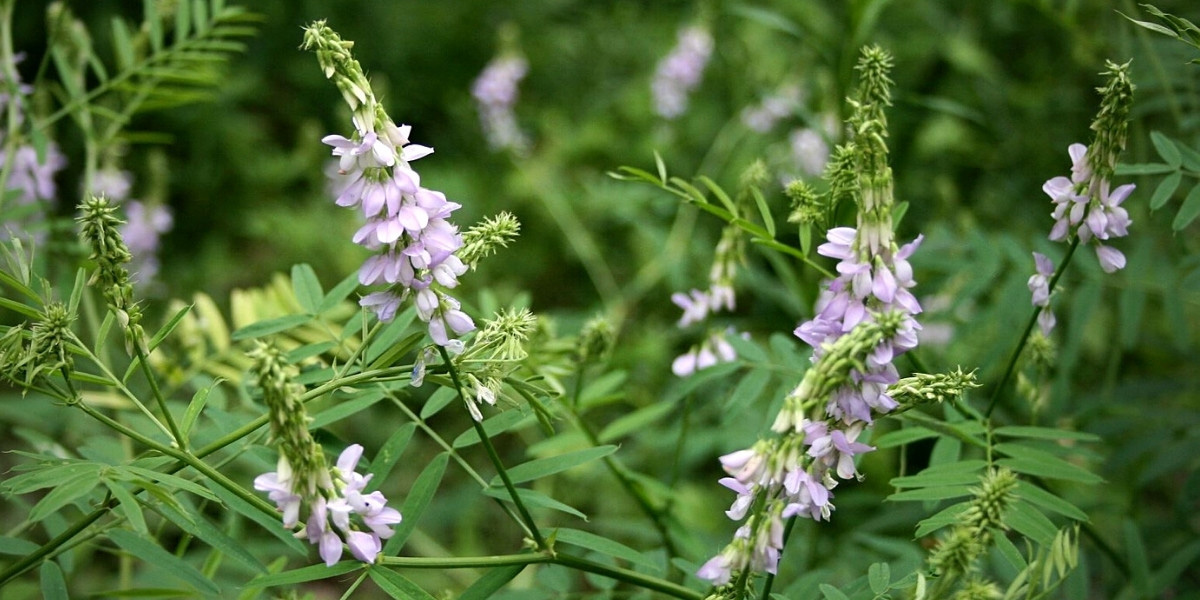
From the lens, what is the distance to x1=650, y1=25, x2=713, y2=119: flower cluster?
12.8ft

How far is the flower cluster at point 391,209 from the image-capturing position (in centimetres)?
107

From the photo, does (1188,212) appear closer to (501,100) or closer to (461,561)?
(461,561)

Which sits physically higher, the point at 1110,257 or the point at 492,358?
the point at 1110,257

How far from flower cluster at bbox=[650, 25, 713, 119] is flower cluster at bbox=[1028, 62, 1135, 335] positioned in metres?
2.68

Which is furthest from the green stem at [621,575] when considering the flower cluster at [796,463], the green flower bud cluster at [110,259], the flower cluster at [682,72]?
the flower cluster at [682,72]

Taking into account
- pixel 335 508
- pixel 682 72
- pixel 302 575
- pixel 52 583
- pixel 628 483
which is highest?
pixel 682 72

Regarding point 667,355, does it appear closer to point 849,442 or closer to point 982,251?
point 982,251

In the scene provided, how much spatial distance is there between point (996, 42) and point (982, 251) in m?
2.17

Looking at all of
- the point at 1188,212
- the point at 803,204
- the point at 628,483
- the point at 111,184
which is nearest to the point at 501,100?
the point at 111,184

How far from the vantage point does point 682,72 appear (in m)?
3.90

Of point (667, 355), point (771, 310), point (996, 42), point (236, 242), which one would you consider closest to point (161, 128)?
point (236, 242)

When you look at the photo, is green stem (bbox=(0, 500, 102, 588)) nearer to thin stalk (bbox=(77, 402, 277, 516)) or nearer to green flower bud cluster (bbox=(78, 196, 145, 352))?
thin stalk (bbox=(77, 402, 277, 516))

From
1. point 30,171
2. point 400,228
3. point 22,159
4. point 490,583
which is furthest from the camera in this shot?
point 22,159

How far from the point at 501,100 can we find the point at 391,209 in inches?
116
